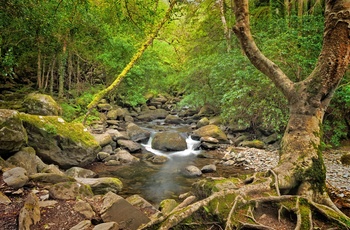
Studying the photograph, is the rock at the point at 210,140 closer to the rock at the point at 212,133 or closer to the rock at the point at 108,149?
the rock at the point at 212,133

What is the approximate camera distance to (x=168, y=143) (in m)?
12.5

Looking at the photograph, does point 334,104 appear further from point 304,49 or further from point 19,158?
point 19,158

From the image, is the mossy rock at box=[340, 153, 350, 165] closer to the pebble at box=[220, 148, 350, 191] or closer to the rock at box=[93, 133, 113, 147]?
the pebble at box=[220, 148, 350, 191]

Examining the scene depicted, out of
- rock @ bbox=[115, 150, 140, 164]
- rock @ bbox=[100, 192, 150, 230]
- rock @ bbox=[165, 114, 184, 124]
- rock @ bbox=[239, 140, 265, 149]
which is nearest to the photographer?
rock @ bbox=[100, 192, 150, 230]

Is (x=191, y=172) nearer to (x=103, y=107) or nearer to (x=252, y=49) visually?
(x=252, y=49)

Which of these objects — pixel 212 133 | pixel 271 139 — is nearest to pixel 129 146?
pixel 212 133

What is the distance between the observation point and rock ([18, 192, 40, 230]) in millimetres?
3403

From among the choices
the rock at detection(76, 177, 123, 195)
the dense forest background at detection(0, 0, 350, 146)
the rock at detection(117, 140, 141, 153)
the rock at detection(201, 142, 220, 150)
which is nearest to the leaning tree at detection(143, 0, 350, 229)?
the rock at detection(76, 177, 123, 195)

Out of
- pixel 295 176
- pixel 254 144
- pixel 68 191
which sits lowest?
pixel 68 191

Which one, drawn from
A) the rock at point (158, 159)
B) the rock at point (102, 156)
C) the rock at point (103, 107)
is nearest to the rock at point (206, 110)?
the rock at point (103, 107)

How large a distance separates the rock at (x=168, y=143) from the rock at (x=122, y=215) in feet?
25.3

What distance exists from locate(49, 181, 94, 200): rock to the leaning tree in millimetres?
2258

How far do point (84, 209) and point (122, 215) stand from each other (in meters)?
0.71

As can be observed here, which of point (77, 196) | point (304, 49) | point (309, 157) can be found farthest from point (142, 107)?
point (309, 157)
